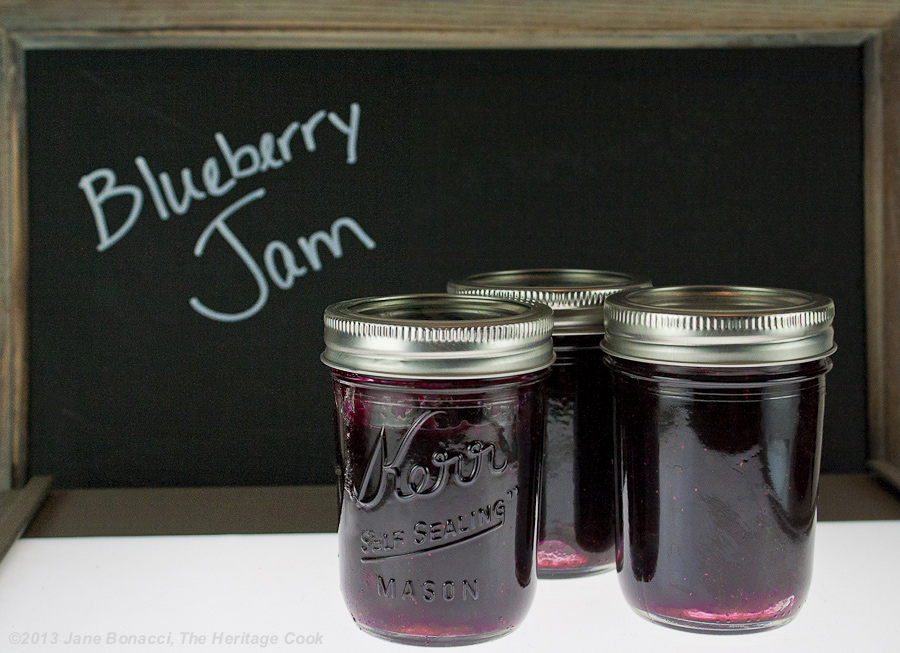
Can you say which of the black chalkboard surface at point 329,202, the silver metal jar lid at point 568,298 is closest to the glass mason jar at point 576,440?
the silver metal jar lid at point 568,298

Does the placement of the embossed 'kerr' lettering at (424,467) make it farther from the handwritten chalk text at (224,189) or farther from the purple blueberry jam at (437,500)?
the handwritten chalk text at (224,189)

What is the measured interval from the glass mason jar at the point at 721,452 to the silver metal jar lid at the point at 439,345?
81 mm

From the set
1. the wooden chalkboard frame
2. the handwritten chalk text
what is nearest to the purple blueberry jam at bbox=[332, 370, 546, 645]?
the handwritten chalk text

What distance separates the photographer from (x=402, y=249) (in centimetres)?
107

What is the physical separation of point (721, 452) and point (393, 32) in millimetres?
609

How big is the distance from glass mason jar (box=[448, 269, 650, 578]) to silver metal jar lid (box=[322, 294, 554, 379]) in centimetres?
9

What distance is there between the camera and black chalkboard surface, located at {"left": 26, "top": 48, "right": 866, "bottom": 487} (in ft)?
3.43

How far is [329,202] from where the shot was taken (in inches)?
41.9

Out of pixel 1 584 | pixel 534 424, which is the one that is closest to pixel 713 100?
pixel 534 424

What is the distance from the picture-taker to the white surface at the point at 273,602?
28.8 inches

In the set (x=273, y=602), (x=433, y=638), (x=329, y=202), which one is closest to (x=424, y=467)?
(x=433, y=638)

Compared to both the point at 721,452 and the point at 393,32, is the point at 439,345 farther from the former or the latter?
the point at 393,32

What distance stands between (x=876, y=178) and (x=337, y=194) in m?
0.63

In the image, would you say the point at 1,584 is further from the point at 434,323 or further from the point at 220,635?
the point at 434,323
